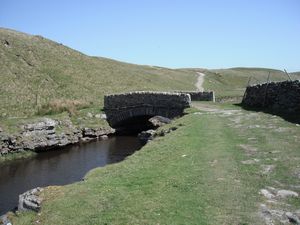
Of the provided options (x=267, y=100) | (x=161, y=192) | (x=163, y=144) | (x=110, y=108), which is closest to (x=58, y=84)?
(x=110, y=108)

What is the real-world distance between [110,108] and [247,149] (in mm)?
30594

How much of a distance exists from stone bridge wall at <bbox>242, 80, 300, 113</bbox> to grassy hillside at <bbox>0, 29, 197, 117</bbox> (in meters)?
23.4

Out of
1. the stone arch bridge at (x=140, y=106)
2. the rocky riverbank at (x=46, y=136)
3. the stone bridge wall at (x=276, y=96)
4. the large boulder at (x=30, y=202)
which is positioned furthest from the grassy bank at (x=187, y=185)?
the stone arch bridge at (x=140, y=106)

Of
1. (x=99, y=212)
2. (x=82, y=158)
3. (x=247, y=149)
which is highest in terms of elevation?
(x=247, y=149)

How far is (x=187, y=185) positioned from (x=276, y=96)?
73.1ft

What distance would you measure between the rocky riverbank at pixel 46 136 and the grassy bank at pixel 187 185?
1706 cm

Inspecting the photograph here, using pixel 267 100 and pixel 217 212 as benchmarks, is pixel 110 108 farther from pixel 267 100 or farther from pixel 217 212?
pixel 217 212

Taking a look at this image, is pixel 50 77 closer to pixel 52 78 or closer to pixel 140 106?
pixel 52 78

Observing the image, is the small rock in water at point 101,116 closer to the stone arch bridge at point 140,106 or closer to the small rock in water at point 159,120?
the stone arch bridge at point 140,106

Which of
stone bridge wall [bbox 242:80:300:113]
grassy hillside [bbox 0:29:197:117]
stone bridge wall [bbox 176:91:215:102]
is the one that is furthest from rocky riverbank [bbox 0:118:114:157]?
stone bridge wall [bbox 242:80:300:113]

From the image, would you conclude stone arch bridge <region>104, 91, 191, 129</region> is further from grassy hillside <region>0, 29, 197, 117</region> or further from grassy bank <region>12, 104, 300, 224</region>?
grassy bank <region>12, 104, 300, 224</region>

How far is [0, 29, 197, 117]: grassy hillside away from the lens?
53741mm

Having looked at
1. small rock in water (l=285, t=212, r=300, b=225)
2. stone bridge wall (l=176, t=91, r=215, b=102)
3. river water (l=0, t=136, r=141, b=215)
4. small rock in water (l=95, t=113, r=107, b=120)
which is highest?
stone bridge wall (l=176, t=91, r=215, b=102)

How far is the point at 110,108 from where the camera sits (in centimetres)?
4894
